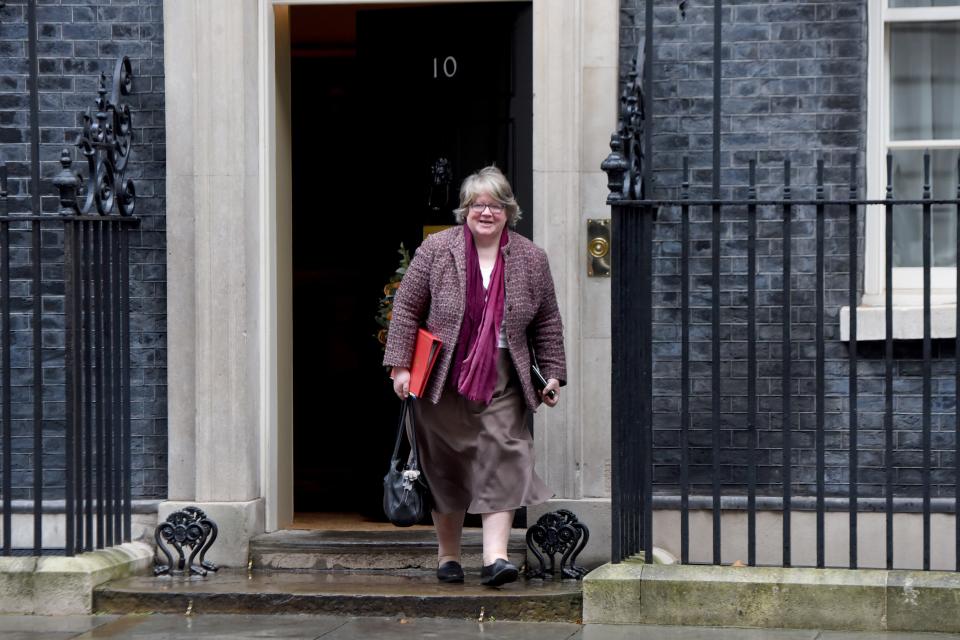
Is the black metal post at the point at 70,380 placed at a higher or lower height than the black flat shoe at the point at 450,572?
higher

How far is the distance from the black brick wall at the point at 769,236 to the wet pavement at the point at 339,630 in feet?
4.23

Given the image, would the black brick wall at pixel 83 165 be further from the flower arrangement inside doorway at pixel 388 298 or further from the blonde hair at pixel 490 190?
the blonde hair at pixel 490 190

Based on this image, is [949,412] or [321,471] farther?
[321,471]

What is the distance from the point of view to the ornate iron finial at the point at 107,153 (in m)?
7.04

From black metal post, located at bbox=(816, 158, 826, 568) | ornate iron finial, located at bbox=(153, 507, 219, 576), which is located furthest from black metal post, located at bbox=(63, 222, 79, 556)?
black metal post, located at bbox=(816, 158, 826, 568)

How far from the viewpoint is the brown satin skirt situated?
22.0ft

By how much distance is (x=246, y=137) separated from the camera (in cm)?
760

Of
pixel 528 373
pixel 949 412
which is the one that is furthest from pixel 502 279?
pixel 949 412

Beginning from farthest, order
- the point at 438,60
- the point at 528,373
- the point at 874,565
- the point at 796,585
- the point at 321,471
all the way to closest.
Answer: the point at 321,471, the point at 438,60, the point at 874,565, the point at 528,373, the point at 796,585

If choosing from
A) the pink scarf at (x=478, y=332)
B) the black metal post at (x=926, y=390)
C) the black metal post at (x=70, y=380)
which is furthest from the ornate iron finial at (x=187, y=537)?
the black metal post at (x=926, y=390)

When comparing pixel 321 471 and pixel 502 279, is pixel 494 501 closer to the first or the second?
pixel 502 279

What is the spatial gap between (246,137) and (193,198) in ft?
1.28

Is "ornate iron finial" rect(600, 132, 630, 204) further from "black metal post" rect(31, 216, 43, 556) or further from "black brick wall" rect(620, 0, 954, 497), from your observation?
"black metal post" rect(31, 216, 43, 556)

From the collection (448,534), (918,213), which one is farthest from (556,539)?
(918,213)
